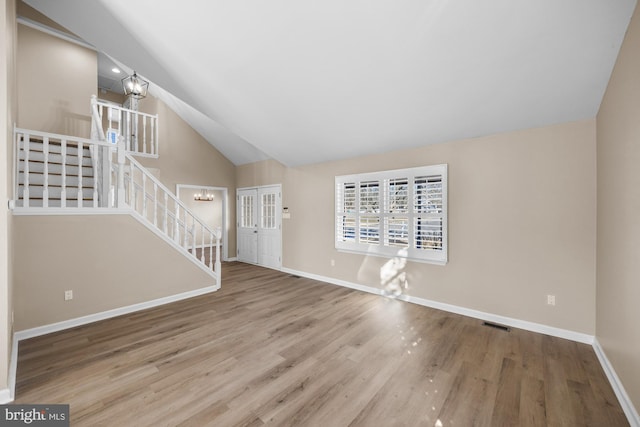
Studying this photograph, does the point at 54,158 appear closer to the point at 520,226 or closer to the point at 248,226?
the point at 248,226

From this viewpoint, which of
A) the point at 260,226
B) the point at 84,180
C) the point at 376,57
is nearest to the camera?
the point at 376,57

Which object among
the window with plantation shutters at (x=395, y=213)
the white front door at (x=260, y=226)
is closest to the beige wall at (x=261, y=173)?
the white front door at (x=260, y=226)

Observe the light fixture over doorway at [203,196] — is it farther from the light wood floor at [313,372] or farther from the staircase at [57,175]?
the light wood floor at [313,372]

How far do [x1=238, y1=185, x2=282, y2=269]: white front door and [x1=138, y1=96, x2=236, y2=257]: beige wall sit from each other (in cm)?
41

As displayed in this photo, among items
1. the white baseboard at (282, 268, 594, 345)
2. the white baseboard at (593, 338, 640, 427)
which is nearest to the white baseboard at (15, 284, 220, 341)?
the white baseboard at (282, 268, 594, 345)

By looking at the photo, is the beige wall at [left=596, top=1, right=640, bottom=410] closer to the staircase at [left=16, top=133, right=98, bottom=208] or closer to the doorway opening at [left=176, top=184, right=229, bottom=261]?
the staircase at [left=16, top=133, right=98, bottom=208]

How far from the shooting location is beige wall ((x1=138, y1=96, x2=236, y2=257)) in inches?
242

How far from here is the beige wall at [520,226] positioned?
9.06 ft

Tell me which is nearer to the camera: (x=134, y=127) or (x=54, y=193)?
(x=54, y=193)

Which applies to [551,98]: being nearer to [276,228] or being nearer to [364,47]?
[364,47]

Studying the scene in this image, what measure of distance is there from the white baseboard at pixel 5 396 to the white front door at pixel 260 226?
435 cm

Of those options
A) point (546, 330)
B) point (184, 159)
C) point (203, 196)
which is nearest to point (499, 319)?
point (546, 330)

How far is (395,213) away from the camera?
407 cm

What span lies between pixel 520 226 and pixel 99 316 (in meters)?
5.27
